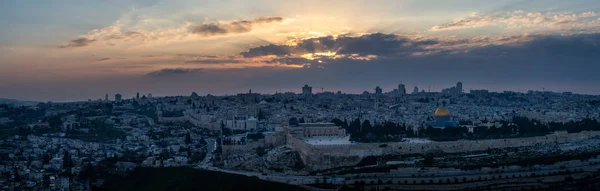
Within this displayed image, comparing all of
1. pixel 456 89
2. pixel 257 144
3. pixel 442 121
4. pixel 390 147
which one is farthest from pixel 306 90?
pixel 390 147

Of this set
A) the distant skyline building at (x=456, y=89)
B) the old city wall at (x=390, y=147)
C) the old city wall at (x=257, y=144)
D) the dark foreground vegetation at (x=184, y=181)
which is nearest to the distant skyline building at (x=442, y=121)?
the old city wall at (x=390, y=147)

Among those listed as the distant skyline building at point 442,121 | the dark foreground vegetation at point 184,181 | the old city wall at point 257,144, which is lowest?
the dark foreground vegetation at point 184,181

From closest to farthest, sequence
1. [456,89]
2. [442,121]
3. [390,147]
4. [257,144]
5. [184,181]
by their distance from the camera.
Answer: [184,181], [390,147], [257,144], [442,121], [456,89]

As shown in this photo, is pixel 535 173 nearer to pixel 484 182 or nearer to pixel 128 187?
pixel 484 182

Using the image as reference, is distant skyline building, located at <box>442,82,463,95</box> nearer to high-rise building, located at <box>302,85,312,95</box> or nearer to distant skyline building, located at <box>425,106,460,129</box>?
high-rise building, located at <box>302,85,312,95</box>

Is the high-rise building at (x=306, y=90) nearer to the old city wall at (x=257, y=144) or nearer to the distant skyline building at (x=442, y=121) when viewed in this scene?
the distant skyline building at (x=442, y=121)

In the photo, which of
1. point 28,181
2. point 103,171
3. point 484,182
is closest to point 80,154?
point 103,171

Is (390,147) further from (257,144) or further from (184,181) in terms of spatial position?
(184,181)

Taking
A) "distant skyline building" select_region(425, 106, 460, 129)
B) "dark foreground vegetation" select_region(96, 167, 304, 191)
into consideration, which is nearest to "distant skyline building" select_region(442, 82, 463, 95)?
"distant skyline building" select_region(425, 106, 460, 129)
